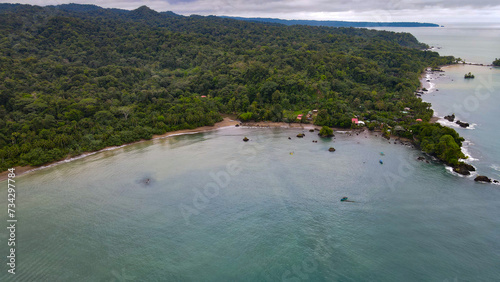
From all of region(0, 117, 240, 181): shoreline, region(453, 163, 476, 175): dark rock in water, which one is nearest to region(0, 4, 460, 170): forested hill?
region(0, 117, 240, 181): shoreline

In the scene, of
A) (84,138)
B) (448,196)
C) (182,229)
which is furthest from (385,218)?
(84,138)

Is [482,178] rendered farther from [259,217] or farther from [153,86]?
[153,86]

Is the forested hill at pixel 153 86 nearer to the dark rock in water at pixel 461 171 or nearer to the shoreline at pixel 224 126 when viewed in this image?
the shoreline at pixel 224 126

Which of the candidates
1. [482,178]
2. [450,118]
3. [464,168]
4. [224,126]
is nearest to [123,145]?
[224,126]

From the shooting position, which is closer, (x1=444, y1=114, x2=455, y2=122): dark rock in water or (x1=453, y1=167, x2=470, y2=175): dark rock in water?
(x1=453, y1=167, x2=470, y2=175): dark rock in water

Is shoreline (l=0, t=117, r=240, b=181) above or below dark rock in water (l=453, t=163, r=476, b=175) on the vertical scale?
below

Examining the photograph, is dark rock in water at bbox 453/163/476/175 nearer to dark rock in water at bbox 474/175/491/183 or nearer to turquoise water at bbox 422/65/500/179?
turquoise water at bbox 422/65/500/179

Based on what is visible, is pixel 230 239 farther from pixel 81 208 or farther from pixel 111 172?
pixel 111 172

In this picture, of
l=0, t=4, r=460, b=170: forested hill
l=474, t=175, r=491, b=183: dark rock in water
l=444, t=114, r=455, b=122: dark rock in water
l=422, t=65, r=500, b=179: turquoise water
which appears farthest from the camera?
l=444, t=114, r=455, b=122: dark rock in water
